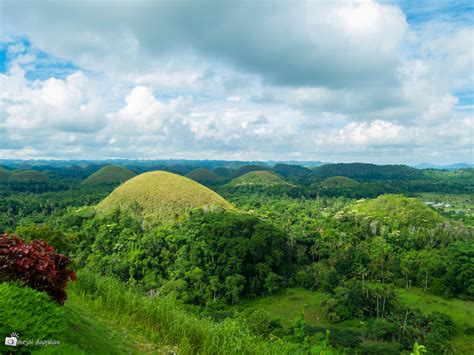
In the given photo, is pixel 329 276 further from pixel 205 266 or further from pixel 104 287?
pixel 104 287

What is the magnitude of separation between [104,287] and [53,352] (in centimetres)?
306

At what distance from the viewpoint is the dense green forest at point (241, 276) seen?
4.18m

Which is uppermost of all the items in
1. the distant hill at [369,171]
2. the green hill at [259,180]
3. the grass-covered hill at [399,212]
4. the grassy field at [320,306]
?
the distant hill at [369,171]

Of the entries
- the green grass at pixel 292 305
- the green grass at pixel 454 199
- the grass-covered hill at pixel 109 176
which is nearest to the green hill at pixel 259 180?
the grass-covered hill at pixel 109 176

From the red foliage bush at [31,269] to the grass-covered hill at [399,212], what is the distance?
49889 mm

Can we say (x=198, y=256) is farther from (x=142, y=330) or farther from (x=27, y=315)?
(x=27, y=315)

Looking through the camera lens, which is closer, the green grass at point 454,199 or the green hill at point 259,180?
the green grass at point 454,199

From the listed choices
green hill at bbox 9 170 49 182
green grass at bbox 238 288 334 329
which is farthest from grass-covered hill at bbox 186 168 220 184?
green grass at bbox 238 288 334 329

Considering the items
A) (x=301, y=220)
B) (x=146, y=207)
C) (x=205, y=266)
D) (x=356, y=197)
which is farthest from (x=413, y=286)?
(x=356, y=197)

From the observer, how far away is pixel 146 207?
4209 centimetres

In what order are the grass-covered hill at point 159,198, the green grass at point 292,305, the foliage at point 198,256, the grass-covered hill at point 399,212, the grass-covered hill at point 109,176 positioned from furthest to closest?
the grass-covered hill at point 109,176
the grass-covered hill at point 399,212
the grass-covered hill at point 159,198
the foliage at point 198,256
the green grass at point 292,305

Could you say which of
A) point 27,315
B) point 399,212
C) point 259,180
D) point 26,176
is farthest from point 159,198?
point 26,176

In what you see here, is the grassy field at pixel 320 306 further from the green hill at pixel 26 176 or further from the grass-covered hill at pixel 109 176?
the green hill at pixel 26 176

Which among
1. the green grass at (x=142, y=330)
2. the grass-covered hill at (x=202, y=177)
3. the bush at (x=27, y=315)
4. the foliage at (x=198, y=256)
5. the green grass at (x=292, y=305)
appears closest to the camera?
the bush at (x=27, y=315)
